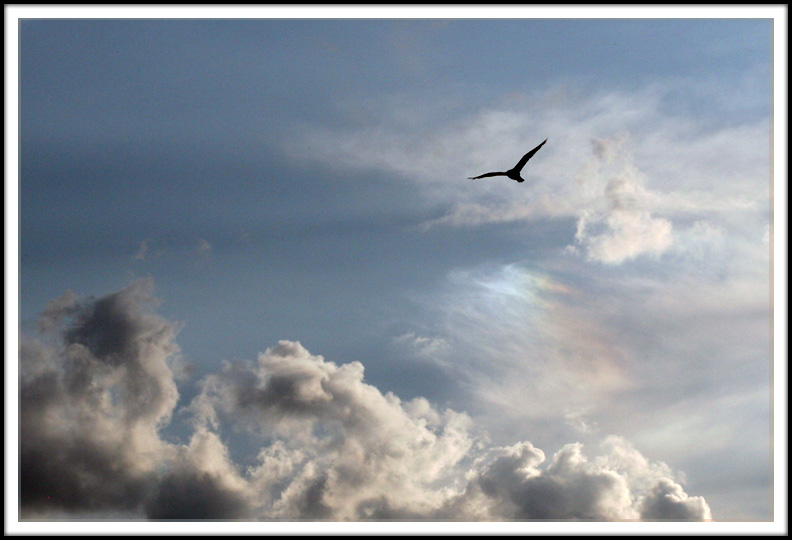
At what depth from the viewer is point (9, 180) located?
72938 mm

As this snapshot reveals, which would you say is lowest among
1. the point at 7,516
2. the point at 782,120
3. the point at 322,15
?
the point at 7,516

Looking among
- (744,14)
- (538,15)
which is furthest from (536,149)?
(744,14)

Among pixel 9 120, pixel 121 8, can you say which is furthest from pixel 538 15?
pixel 9 120

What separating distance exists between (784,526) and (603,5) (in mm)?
56200

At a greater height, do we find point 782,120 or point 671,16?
point 671,16

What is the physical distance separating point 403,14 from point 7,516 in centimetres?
6620

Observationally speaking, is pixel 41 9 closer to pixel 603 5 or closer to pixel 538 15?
pixel 538 15

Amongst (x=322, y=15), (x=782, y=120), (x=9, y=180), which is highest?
(x=322, y=15)

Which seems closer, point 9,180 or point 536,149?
point 536,149

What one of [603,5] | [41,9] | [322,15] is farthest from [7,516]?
[603,5]

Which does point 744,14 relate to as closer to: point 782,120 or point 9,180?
point 782,120

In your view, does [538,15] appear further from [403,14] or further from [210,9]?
[210,9]

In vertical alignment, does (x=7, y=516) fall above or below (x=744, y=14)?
below

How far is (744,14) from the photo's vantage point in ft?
227
